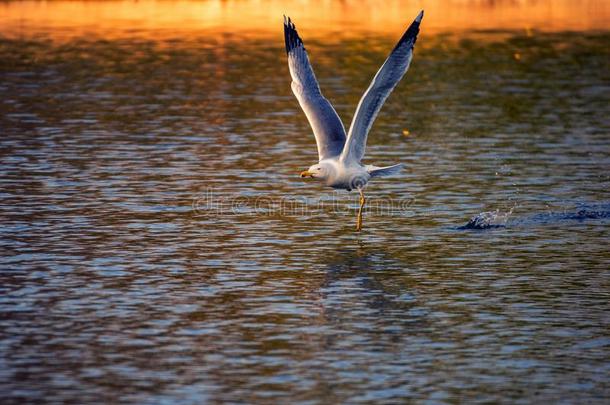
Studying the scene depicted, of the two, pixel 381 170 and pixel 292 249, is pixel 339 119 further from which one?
pixel 292 249

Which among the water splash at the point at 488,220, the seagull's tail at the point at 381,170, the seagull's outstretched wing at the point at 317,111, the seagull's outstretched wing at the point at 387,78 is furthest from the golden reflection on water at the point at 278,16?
the seagull's outstretched wing at the point at 387,78

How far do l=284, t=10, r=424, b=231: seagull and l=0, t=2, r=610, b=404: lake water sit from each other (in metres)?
0.98

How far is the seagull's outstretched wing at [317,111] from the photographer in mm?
22109

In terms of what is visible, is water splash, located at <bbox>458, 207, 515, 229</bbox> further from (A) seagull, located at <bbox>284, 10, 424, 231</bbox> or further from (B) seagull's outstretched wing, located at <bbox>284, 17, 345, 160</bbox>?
(B) seagull's outstretched wing, located at <bbox>284, 17, 345, 160</bbox>

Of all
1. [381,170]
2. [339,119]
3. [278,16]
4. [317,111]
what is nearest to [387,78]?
[381,170]

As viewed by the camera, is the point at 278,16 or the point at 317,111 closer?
the point at 317,111

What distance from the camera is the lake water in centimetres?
1496

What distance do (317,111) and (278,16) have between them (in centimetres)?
4580

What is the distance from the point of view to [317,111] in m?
22.2

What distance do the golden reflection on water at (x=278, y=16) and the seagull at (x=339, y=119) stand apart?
35.7m

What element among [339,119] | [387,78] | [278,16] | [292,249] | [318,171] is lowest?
[292,249]

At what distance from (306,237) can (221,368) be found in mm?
7135

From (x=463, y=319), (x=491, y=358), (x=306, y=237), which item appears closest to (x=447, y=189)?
(x=306, y=237)

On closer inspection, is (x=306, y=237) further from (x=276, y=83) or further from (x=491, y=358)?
(x=276, y=83)
